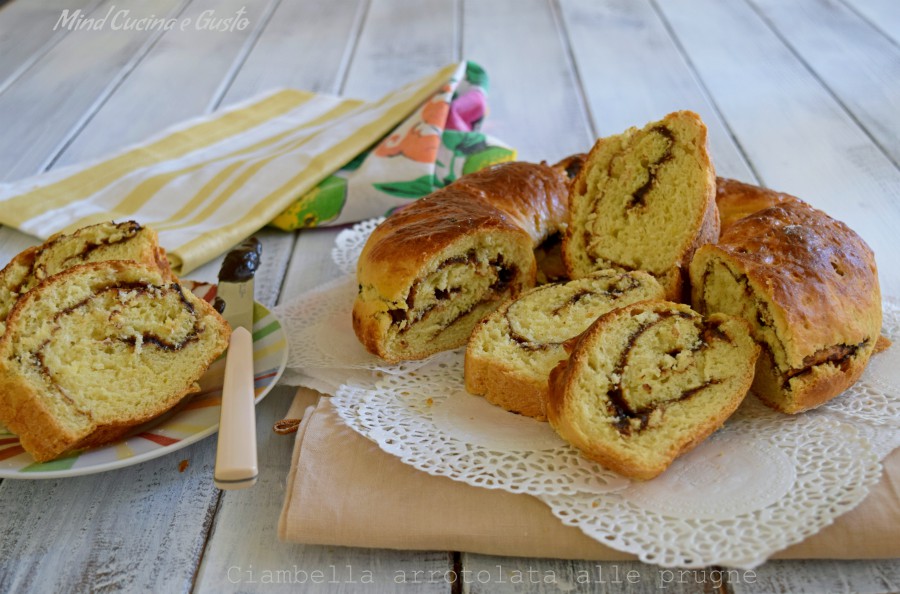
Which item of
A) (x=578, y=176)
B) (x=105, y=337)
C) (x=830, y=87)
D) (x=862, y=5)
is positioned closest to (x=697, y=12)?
(x=862, y=5)

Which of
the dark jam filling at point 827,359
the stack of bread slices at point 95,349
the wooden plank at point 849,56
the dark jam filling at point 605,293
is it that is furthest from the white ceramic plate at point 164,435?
the wooden plank at point 849,56

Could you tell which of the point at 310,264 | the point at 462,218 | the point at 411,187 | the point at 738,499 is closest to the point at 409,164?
the point at 411,187

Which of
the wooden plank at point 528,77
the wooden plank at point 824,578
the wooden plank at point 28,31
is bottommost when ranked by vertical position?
the wooden plank at point 28,31

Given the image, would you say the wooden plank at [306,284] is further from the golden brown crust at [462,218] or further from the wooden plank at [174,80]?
the golden brown crust at [462,218]

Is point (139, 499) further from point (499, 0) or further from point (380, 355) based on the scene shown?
point (499, 0)

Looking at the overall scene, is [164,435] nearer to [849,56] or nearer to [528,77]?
[528,77]

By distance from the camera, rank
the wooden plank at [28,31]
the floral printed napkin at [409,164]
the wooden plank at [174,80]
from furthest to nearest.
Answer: the wooden plank at [28,31], the wooden plank at [174,80], the floral printed napkin at [409,164]
